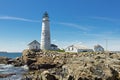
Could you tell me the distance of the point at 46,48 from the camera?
83.4 metres

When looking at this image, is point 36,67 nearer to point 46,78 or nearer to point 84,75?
point 46,78

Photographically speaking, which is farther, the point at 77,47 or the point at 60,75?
the point at 77,47

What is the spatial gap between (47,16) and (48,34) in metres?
7.46

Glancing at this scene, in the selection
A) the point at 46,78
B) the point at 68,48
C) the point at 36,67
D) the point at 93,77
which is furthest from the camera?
the point at 68,48

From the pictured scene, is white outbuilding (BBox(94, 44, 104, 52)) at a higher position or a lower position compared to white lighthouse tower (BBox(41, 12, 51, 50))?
lower

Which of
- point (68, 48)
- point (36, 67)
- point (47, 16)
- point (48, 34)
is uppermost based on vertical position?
point (47, 16)

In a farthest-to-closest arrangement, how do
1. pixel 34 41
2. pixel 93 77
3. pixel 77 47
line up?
pixel 34 41
pixel 77 47
pixel 93 77

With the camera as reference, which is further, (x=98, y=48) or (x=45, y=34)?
(x=98, y=48)

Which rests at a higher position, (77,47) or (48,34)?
(48,34)

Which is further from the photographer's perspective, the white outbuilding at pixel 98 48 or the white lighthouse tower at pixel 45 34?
the white outbuilding at pixel 98 48

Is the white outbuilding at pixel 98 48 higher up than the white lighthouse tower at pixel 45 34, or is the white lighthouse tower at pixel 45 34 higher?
the white lighthouse tower at pixel 45 34

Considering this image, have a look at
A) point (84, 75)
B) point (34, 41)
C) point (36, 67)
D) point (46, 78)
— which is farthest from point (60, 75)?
point (34, 41)

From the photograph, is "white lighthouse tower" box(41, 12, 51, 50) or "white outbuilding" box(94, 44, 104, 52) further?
"white outbuilding" box(94, 44, 104, 52)

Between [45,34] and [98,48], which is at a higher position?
[45,34]
